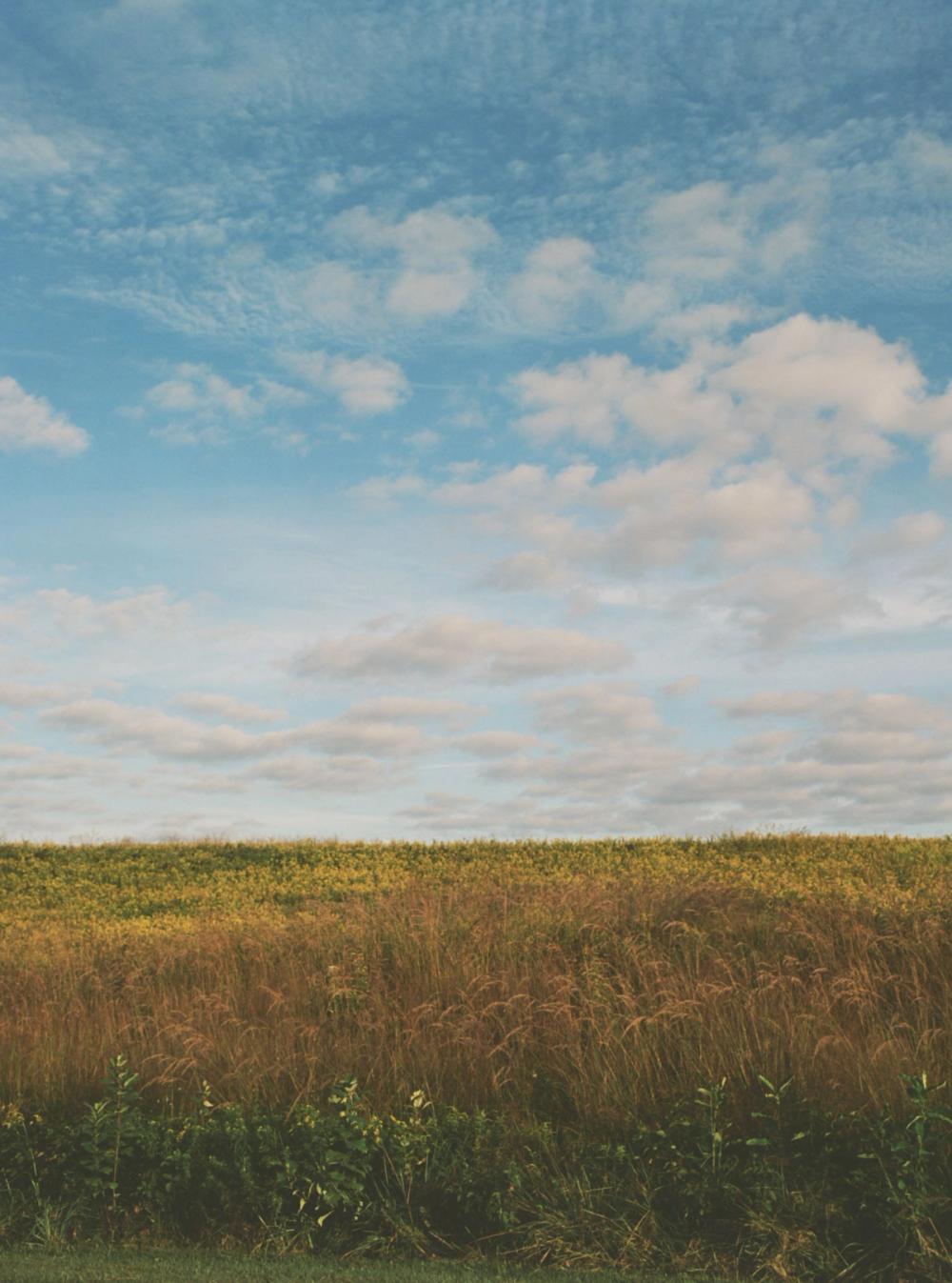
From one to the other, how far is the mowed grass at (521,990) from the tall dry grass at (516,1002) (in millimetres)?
30

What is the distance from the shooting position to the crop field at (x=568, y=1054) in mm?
5902

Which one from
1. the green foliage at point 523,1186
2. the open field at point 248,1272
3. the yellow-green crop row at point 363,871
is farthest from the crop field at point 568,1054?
the yellow-green crop row at point 363,871

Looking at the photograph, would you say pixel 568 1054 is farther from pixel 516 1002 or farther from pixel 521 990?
pixel 521 990

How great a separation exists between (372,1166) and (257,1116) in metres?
0.91

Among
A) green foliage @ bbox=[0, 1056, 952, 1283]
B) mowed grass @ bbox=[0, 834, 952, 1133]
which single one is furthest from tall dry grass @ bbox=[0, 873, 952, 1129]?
green foliage @ bbox=[0, 1056, 952, 1283]

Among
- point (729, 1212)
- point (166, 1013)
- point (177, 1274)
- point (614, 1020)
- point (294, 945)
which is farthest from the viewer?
point (294, 945)

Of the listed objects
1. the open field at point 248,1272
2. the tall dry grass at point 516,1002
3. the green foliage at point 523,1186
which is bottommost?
the open field at point 248,1272

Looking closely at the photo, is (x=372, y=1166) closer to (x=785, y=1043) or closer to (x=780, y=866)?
(x=785, y=1043)

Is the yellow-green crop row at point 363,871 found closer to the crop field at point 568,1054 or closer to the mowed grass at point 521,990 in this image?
the mowed grass at point 521,990

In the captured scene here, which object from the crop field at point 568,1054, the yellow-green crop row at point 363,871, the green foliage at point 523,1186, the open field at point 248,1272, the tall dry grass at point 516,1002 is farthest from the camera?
the yellow-green crop row at point 363,871

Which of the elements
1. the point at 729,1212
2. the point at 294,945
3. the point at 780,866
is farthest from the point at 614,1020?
the point at 780,866

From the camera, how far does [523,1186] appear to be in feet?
20.4

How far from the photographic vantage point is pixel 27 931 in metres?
16.8

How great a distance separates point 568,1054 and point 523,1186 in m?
1.54
